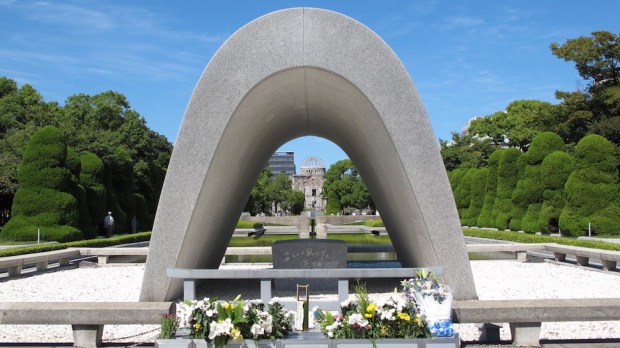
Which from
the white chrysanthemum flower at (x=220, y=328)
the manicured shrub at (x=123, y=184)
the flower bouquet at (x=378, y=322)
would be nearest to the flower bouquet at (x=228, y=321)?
the white chrysanthemum flower at (x=220, y=328)

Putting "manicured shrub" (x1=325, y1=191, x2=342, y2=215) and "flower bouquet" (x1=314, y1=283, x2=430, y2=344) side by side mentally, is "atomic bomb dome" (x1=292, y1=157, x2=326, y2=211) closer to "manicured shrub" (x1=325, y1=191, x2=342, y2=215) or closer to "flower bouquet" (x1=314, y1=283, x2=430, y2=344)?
"manicured shrub" (x1=325, y1=191, x2=342, y2=215)

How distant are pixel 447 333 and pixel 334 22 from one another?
3951 mm

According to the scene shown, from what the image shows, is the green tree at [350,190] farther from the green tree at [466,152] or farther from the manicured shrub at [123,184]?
the manicured shrub at [123,184]

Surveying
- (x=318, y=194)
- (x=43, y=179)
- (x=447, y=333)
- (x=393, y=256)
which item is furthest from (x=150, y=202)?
(x=318, y=194)

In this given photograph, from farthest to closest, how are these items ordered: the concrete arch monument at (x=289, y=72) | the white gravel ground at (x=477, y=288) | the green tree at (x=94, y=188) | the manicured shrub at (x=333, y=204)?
the manicured shrub at (x=333, y=204) < the green tree at (x=94, y=188) < the concrete arch monument at (x=289, y=72) < the white gravel ground at (x=477, y=288)

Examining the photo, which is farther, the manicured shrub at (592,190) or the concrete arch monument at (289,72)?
the manicured shrub at (592,190)

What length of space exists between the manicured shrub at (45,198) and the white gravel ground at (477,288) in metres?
6.30

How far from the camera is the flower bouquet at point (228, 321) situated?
4.30 metres

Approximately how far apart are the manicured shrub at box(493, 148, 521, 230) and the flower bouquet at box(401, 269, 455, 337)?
23539 millimetres

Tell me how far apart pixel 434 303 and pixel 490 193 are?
86.9 ft

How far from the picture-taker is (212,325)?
428cm

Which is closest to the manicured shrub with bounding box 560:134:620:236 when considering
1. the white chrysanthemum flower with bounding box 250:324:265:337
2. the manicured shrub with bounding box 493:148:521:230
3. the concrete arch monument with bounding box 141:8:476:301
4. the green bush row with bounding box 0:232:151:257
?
the manicured shrub with bounding box 493:148:521:230

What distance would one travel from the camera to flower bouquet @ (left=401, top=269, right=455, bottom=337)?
468 centimetres

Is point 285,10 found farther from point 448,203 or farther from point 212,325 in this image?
point 212,325
